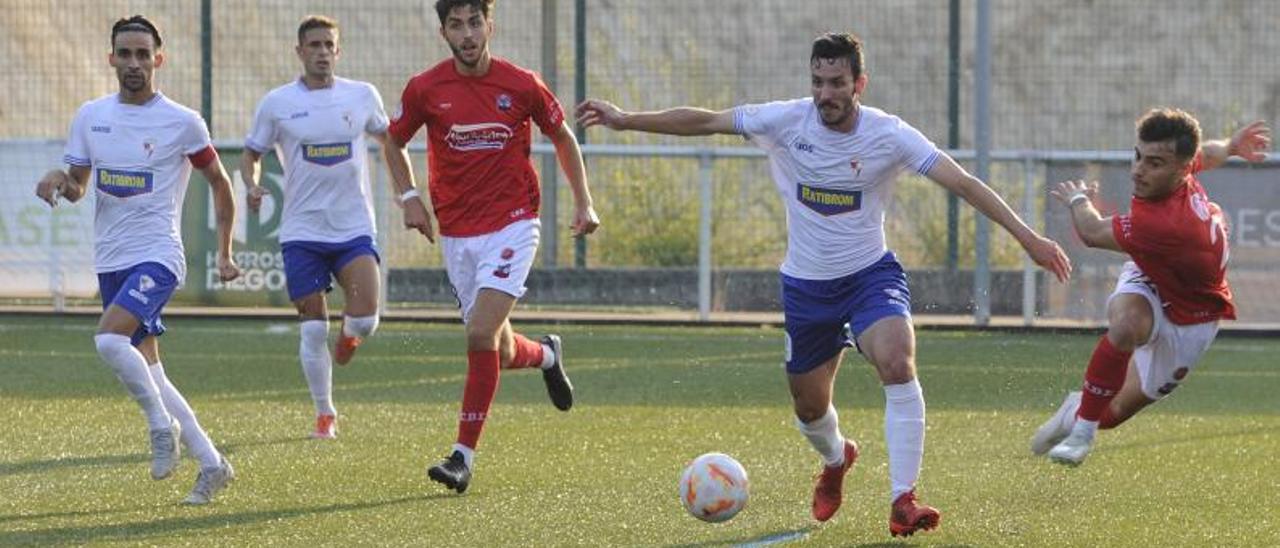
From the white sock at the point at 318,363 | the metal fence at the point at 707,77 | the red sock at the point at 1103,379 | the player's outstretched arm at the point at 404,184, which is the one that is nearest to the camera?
the red sock at the point at 1103,379

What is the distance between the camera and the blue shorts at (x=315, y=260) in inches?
432

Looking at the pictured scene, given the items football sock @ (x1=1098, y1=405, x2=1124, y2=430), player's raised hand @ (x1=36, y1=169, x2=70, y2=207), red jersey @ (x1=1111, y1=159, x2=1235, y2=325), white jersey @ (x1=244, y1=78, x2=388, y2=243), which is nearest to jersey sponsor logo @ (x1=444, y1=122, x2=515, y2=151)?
player's raised hand @ (x1=36, y1=169, x2=70, y2=207)

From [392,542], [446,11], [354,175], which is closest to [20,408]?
[354,175]

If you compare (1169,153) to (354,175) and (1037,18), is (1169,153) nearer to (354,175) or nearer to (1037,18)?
(354,175)

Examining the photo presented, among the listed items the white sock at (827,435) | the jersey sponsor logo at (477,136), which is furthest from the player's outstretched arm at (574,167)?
the white sock at (827,435)

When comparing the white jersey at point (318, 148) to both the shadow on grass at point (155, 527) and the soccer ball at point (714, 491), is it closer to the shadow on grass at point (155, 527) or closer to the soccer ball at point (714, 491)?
the shadow on grass at point (155, 527)

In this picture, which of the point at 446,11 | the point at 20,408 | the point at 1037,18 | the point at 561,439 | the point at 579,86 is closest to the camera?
the point at 446,11

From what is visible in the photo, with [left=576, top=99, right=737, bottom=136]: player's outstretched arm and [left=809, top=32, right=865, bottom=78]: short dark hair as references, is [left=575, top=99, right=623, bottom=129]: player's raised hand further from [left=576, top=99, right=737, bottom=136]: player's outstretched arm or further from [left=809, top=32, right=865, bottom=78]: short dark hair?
[left=809, top=32, right=865, bottom=78]: short dark hair

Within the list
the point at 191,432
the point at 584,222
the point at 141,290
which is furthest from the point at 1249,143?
the point at 141,290

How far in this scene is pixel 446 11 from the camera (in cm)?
910

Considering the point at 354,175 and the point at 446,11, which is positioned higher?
the point at 446,11

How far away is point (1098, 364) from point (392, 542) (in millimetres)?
2889

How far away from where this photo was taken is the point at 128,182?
8.99 metres

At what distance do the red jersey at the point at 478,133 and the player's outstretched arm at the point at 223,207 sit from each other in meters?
0.83
